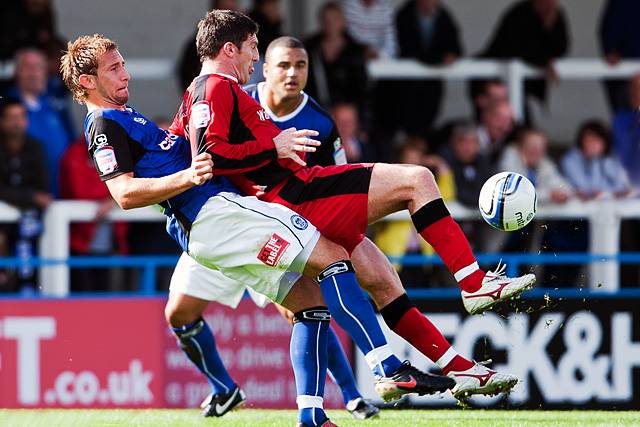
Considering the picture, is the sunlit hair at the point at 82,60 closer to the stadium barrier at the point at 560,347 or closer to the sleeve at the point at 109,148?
the sleeve at the point at 109,148

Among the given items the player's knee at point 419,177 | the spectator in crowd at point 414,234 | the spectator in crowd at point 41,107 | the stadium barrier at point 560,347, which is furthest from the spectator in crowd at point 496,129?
the player's knee at point 419,177

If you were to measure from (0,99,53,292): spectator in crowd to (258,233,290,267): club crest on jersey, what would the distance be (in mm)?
5054

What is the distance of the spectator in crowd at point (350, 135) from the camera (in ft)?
37.9

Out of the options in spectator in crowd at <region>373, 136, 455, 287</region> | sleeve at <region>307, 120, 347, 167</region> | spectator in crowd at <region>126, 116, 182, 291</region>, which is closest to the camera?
sleeve at <region>307, 120, 347, 167</region>

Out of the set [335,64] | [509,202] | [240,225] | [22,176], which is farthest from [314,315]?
[335,64]

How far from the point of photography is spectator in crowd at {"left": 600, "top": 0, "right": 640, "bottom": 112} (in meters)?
13.3

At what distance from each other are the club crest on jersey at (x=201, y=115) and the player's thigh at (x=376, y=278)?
1.28m

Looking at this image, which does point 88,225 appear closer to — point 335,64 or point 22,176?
point 22,176

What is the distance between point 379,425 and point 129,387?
3.35m

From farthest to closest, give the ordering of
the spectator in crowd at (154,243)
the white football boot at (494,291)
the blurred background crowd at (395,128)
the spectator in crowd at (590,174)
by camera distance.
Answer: the spectator in crowd at (590,174) → the spectator in crowd at (154,243) → the blurred background crowd at (395,128) → the white football boot at (494,291)

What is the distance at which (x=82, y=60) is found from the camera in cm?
694

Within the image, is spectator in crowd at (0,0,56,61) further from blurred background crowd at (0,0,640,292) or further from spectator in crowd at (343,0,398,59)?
spectator in crowd at (343,0,398,59)

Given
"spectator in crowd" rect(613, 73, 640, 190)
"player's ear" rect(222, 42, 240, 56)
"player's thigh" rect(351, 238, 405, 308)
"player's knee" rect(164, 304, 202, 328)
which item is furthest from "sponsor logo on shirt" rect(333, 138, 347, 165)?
"spectator in crowd" rect(613, 73, 640, 190)

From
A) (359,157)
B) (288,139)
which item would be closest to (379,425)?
(288,139)
